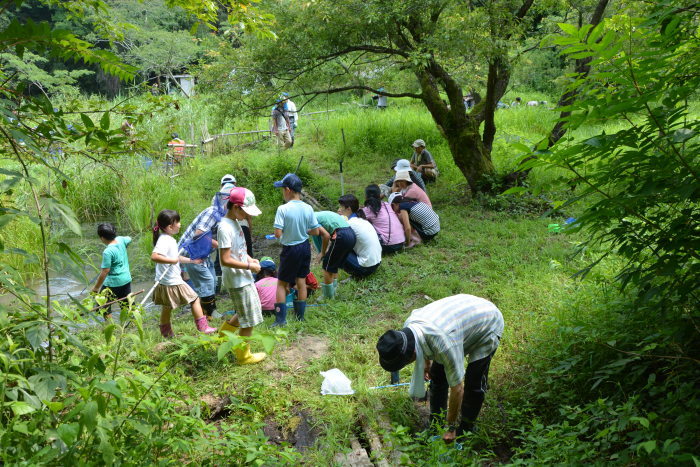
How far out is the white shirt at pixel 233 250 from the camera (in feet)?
14.9

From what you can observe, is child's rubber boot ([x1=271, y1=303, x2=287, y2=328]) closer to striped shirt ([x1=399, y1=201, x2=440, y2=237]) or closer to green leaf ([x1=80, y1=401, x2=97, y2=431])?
striped shirt ([x1=399, y1=201, x2=440, y2=237])

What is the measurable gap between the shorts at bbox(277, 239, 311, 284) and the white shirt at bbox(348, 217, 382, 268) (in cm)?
106

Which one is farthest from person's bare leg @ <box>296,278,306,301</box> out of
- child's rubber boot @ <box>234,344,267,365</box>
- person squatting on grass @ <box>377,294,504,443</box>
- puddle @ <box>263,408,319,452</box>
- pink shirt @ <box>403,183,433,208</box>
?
pink shirt @ <box>403,183,433,208</box>

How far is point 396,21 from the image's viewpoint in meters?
8.01

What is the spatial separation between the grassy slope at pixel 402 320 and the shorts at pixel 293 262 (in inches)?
19.7

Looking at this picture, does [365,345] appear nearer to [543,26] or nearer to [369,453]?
[369,453]

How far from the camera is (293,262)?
5.62 metres

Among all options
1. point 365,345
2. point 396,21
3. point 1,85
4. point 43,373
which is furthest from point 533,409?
point 396,21

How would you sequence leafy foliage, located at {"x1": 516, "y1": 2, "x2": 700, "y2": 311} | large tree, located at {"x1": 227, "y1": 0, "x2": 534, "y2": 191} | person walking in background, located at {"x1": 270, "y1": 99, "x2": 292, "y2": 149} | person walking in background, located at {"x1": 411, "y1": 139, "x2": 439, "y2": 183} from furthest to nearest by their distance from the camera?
person walking in background, located at {"x1": 270, "y1": 99, "x2": 292, "y2": 149}, person walking in background, located at {"x1": 411, "y1": 139, "x2": 439, "y2": 183}, large tree, located at {"x1": 227, "y1": 0, "x2": 534, "y2": 191}, leafy foliage, located at {"x1": 516, "y1": 2, "x2": 700, "y2": 311}

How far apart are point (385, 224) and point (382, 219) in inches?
3.1

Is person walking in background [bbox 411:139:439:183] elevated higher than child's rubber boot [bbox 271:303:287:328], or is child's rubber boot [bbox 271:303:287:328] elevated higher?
person walking in background [bbox 411:139:439:183]

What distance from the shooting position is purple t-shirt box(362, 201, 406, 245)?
24.4ft

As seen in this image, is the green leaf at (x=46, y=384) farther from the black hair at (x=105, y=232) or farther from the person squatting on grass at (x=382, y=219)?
the person squatting on grass at (x=382, y=219)

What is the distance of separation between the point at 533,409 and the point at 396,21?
6.00 meters
